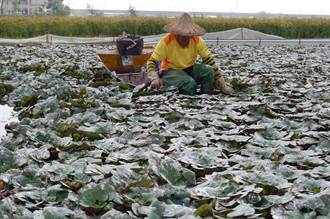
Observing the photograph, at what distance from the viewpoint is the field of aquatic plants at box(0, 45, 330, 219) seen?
228 centimetres

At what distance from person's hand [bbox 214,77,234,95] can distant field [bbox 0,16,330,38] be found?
18.6 m

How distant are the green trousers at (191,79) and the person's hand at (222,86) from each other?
0.18 ft

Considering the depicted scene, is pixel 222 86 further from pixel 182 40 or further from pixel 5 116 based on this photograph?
pixel 5 116

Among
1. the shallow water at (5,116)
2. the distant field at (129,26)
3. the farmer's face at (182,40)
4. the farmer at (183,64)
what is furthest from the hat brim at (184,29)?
the distant field at (129,26)

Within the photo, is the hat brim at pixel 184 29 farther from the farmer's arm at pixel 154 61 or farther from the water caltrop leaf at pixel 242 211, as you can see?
the water caltrop leaf at pixel 242 211

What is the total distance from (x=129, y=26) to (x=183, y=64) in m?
19.0

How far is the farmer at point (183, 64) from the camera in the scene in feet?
18.5

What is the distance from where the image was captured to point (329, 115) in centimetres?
424

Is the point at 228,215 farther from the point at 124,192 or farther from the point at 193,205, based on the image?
the point at 124,192

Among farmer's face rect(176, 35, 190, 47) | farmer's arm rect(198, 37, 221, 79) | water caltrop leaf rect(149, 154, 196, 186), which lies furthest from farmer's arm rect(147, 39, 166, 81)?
water caltrop leaf rect(149, 154, 196, 186)

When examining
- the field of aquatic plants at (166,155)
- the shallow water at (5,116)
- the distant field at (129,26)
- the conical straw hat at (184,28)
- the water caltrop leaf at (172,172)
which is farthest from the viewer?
the distant field at (129,26)

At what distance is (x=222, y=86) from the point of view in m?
5.87

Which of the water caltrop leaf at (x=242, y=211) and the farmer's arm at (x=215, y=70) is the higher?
the farmer's arm at (x=215, y=70)

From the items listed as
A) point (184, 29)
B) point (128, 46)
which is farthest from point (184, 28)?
point (128, 46)
